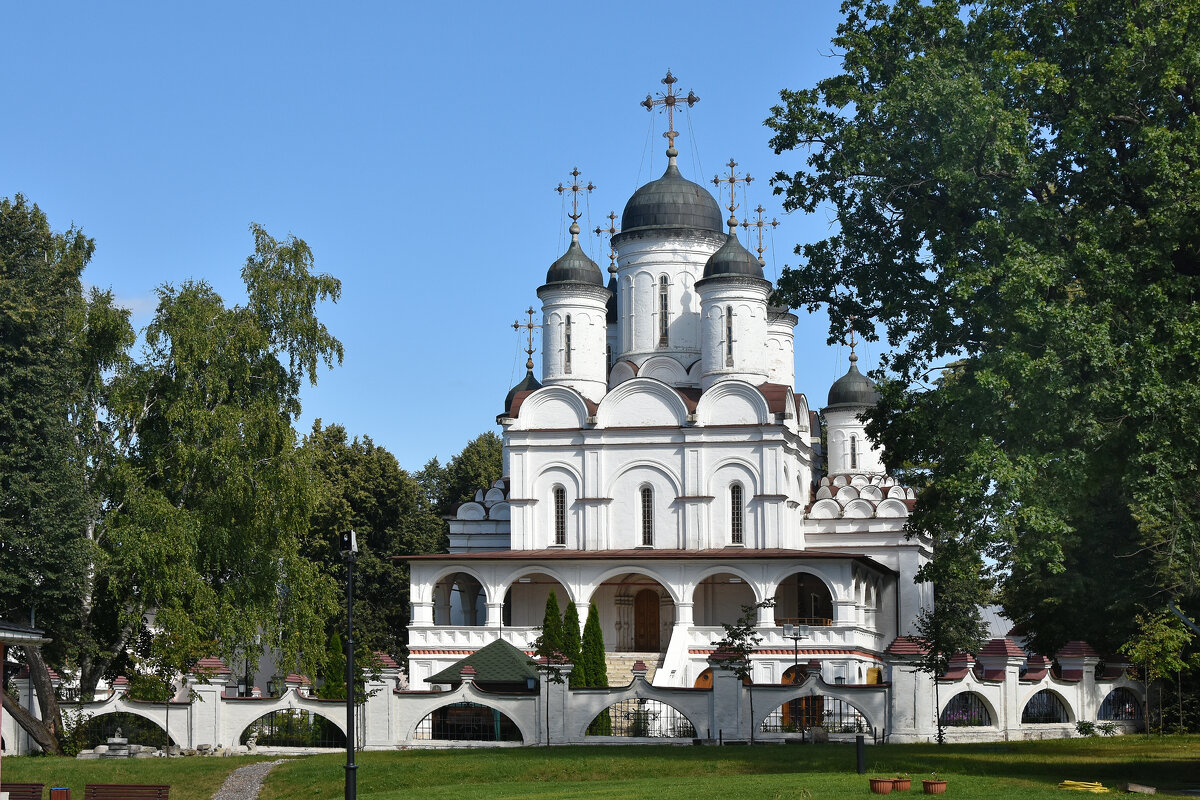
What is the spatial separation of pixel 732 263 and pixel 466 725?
802 inches

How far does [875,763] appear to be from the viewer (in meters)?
22.4

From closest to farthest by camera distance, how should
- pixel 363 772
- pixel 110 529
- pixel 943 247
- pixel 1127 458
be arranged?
pixel 1127 458 → pixel 943 247 → pixel 363 772 → pixel 110 529

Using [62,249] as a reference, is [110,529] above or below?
below

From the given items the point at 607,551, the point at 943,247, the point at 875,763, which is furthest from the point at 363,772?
the point at 607,551

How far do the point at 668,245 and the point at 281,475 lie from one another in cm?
2115

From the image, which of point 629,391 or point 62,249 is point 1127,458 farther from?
point 629,391

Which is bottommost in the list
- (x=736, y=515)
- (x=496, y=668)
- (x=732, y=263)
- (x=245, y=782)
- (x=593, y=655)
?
(x=245, y=782)

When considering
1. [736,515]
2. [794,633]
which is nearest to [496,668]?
[794,633]

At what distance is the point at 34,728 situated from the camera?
28.2m

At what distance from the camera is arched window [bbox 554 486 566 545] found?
4484 cm

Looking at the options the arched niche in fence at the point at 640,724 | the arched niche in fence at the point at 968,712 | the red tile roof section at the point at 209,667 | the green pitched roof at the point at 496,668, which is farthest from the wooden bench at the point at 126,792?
the arched niche in fence at the point at 968,712

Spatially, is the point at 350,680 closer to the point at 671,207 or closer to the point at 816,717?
the point at 816,717

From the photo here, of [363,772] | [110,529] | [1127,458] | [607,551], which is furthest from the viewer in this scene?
[607,551]

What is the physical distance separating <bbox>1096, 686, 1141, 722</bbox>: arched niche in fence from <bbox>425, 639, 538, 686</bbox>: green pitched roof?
474 inches
